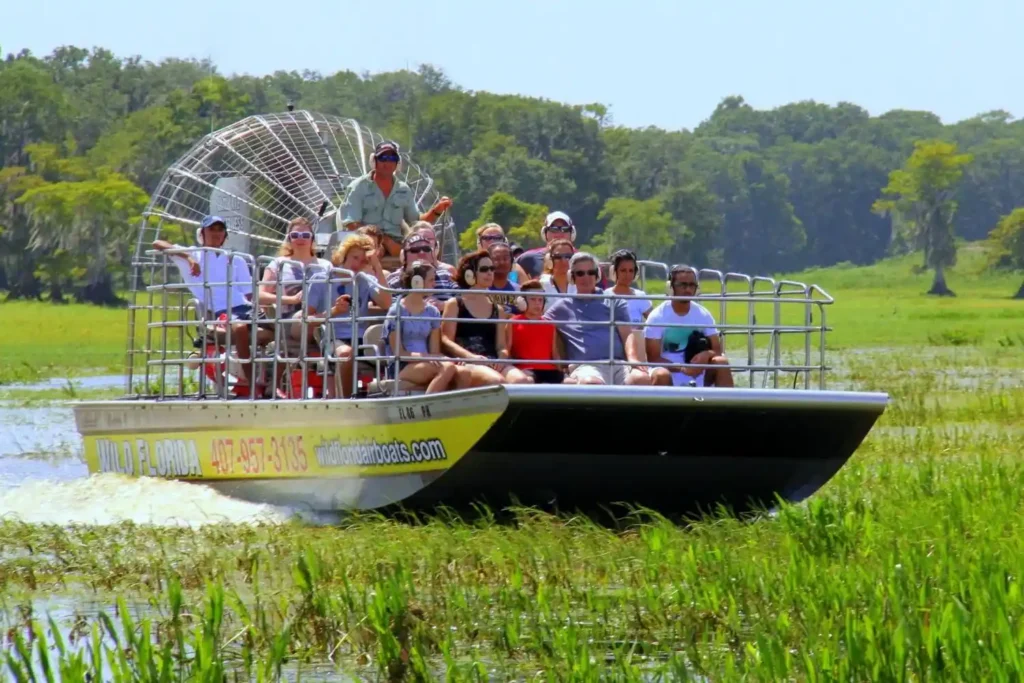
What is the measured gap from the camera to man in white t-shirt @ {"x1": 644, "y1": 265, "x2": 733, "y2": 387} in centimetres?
1275

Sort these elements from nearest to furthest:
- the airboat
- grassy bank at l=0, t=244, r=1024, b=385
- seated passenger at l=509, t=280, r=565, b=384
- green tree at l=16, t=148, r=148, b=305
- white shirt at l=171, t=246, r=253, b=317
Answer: the airboat → seated passenger at l=509, t=280, r=565, b=384 → white shirt at l=171, t=246, r=253, b=317 → grassy bank at l=0, t=244, r=1024, b=385 → green tree at l=16, t=148, r=148, b=305

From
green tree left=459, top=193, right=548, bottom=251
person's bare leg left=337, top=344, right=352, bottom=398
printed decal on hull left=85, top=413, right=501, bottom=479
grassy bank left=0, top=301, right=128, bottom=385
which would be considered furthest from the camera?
green tree left=459, top=193, right=548, bottom=251

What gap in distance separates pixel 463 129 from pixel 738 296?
344ft

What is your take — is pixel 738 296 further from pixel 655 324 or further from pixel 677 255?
pixel 677 255

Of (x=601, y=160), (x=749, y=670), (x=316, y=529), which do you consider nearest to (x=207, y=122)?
(x=601, y=160)

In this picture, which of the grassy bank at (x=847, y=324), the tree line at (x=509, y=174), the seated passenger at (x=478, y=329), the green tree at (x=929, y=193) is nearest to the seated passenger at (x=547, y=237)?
the seated passenger at (x=478, y=329)

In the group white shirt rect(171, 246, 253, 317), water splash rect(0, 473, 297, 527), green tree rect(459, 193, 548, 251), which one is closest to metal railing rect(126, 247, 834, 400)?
white shirt rect(171, 246, 253, 317)

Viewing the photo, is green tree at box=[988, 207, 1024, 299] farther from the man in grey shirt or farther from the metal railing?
the man in grey shirt

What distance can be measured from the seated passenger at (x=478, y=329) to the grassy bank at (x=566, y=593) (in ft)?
2.95

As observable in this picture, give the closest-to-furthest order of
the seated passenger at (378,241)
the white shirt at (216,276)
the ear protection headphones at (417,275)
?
the ear protection headphones at (417,275)
the seated passenger at (378,241)
the white shirt at (216,276)

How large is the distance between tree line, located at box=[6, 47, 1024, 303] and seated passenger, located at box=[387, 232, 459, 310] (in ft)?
131

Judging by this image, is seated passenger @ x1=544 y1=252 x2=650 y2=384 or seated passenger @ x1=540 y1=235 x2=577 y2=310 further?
seated passenger @ x1=540 y1=235 x2=577 y2=310

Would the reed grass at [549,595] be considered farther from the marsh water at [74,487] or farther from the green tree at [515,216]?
the green tree at [515,216]

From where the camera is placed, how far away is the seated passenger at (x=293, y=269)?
13.7 m
